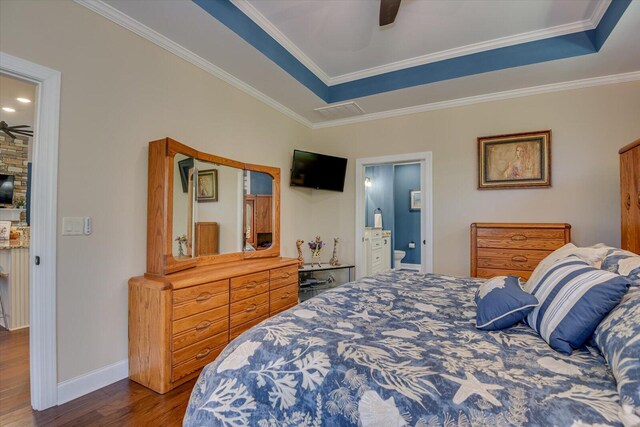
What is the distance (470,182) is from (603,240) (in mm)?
1333

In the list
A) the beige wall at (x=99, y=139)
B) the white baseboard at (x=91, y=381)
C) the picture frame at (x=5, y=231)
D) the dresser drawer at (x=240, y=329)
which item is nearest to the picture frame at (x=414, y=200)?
the dresser drawer at (x=240, y=329)

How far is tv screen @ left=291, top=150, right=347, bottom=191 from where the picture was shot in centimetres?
399

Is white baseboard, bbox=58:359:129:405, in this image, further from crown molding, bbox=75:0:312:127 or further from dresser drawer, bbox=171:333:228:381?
crown molding, bbox=75:0:312:127

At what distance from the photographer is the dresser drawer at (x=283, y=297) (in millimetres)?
2867

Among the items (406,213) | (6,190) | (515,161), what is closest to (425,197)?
(515,161)

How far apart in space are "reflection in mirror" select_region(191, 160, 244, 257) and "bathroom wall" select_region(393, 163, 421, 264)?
15.3 ft

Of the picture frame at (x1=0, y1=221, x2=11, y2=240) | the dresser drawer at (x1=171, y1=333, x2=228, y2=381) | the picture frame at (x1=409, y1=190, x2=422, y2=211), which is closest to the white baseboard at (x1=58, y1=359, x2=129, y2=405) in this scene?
Answer: the dresser drawer at (x1=171, y1=333, x2=228, y2=381)

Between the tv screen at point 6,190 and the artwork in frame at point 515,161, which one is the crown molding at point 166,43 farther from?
the tv screen at point 6,190

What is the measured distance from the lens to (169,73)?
8.27 feet

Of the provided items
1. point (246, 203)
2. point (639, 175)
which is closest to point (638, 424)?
point (639, 175)

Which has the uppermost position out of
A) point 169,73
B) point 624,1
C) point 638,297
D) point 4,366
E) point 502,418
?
point 624,1

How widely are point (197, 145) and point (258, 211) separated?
926 mm

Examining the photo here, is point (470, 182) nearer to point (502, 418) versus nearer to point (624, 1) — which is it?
point (624, 1)

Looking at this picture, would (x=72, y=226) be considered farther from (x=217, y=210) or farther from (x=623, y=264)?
(x=623, y=264)
